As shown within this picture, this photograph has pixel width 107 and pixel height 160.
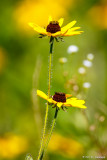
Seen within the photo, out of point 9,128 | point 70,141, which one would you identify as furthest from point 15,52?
point 70,141

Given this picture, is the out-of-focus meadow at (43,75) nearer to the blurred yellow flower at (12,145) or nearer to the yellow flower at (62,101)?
the blurred yellow flower at (12,145)

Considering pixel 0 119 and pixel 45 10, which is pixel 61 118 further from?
pixel 45 10

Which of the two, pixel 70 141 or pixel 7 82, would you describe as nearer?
pixel 70 141

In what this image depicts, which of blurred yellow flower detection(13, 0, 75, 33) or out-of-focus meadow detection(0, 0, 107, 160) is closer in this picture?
out-of-focus meadow detection(0, 0, 107, 160)

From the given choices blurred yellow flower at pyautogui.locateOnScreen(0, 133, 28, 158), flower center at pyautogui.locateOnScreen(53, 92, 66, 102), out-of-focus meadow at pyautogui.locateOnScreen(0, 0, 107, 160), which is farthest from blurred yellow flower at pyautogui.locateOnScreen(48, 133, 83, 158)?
flower center at pyautogui.locateOnScreen(53, 92, 66, 102)

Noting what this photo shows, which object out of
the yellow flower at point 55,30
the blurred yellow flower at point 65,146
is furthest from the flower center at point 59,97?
the blurred yellow flower at point 65,146

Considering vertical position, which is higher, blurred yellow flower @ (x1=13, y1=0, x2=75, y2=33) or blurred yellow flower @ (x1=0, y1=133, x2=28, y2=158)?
blurred yellow flower @ (x1=13, y1=0, x2=75, y2=33)

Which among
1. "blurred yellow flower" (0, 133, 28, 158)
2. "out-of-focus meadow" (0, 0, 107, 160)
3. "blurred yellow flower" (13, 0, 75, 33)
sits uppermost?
"blurred yellow flower" (13, 0, 75, 33)

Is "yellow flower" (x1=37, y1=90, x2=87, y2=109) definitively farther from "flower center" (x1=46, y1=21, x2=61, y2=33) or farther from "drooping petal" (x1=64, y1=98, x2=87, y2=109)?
"flower center" (x1=46, y1=21, x2=61, y2=33)
